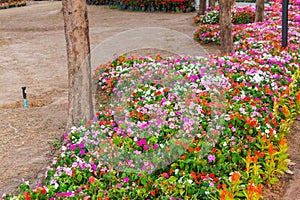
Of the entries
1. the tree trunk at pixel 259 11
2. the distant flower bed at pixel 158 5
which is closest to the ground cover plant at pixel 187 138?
the tree trunk at pixel 259 11

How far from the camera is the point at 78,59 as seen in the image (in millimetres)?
5512

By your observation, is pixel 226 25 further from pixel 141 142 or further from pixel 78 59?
pixel 141 142

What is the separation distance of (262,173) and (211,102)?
1.30 meters

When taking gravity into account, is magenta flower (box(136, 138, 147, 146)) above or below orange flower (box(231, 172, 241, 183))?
above

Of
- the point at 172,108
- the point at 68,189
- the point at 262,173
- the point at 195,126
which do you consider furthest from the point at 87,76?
the point at 262,173

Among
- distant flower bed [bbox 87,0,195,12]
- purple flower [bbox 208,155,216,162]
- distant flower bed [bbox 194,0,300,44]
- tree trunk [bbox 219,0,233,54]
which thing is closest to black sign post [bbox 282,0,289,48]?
distant flower bed [bbox 194,0,300,44]

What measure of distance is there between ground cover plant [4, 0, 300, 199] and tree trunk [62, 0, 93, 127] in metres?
0.30

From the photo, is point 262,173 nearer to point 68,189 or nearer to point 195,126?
point 195,126

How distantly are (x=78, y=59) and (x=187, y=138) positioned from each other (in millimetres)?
1823

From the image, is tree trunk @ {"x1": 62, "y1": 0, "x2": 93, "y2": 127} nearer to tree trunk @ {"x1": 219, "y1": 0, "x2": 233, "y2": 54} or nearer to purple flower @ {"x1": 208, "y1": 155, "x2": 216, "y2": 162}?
purple flower @ {"x1": 208, "y1": 155, "x2": 216, "y2": 162}

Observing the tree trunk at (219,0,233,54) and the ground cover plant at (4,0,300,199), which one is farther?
the tree trunk at (219,0,233,54)

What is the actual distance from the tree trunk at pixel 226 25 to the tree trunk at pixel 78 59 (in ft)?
14.4

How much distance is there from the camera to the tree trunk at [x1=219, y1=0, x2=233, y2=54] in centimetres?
908

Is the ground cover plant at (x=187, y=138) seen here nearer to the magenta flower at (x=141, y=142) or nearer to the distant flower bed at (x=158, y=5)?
the magenta flower at (x=141, y=142)
